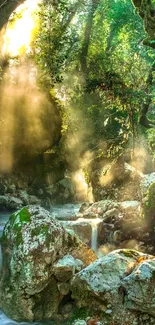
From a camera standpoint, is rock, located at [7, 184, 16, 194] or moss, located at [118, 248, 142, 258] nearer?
moss, located at [118, 248, 142, 258]

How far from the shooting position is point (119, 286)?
5.88m

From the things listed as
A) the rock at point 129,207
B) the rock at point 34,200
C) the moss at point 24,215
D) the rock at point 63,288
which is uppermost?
the rock at point 34,200

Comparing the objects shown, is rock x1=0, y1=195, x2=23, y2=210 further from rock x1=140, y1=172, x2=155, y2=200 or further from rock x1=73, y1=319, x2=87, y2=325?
rock x1=73, y1=319, x2=87, y2=325

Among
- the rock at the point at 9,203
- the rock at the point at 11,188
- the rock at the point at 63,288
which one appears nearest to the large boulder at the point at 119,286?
the rock at the point at 63,288

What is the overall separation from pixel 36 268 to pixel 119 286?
181 cm

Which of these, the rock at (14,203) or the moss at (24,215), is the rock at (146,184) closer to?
the moss at (24,215)

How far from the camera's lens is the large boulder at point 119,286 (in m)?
5.60

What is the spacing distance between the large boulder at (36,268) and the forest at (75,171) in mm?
22

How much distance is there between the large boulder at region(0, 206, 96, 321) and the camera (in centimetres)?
660

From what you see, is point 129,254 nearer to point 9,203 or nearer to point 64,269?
point 64,269

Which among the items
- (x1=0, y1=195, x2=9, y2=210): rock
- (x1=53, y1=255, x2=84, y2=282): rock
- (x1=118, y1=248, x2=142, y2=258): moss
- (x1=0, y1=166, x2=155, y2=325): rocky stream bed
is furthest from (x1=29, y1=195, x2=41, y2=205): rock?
(x1=118, y1=248, x2=142, y2=258): moss

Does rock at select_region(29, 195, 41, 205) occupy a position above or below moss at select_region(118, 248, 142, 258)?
above

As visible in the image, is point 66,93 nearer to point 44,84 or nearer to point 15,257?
point 44,84

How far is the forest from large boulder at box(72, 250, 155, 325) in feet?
0.06
